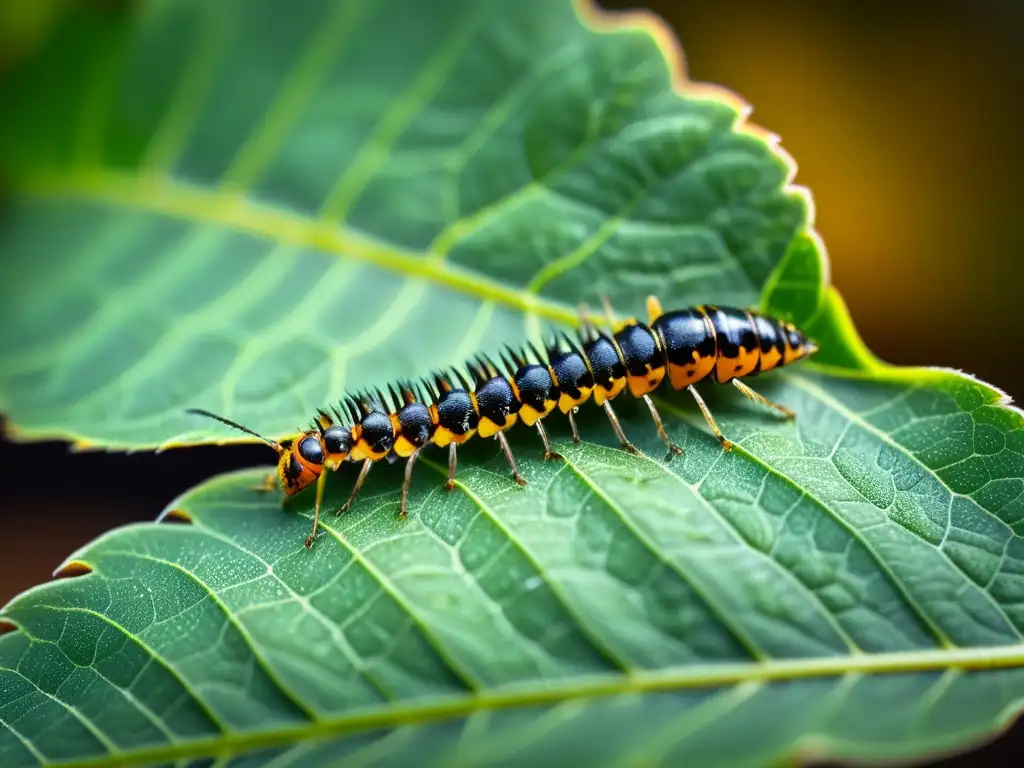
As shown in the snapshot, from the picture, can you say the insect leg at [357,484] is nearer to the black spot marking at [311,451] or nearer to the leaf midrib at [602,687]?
the black spot marking at [311,451]

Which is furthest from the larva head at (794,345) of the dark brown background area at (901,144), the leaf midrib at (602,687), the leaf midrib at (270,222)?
the dark brown background area at (901,144)

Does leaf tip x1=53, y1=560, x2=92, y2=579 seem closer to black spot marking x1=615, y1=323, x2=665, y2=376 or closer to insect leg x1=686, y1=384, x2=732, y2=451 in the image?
black spot marking x1=615, y1=323, x2=665, y2=376

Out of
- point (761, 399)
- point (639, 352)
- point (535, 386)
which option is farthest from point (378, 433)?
point (761, 399)

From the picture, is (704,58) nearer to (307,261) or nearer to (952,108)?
(952,108)

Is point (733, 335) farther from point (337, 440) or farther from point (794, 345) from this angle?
point (337, 440)

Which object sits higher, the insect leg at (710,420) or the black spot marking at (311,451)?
the black spot marking at (311,451)

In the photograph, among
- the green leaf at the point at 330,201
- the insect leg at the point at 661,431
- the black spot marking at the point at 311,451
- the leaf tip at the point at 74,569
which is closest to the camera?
the leaf tip at the point at 74,569

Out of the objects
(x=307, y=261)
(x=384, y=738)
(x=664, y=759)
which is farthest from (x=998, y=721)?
(x=307, y=261)
